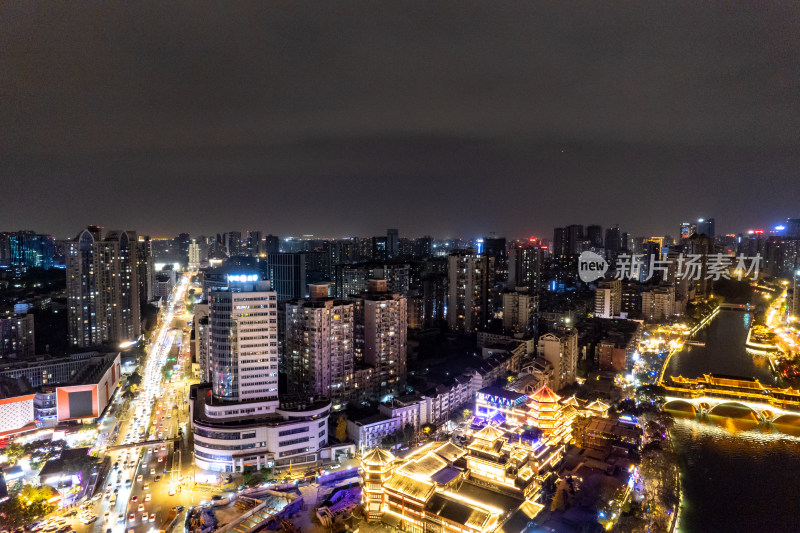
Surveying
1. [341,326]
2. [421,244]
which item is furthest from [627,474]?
[421,244]

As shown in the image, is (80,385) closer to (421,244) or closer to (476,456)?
(476,456)

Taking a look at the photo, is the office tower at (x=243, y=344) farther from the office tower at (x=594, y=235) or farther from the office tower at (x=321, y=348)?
the office tower at (x=594, y=235)

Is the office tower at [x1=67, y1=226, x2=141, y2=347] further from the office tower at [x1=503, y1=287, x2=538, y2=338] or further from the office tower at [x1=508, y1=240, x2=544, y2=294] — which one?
the office tower at [x1=508, y1=240, x2=544, y2=294]

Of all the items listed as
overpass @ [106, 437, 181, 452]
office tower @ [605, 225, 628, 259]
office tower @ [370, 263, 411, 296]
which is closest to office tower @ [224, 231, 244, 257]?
office tower @ [370, 263, 411, 296]

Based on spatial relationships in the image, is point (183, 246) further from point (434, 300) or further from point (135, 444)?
point (135, 444)

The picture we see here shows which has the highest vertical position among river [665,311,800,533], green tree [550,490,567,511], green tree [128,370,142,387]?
green tree [128,370,142,387]

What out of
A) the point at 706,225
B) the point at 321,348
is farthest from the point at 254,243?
the point at 706,225

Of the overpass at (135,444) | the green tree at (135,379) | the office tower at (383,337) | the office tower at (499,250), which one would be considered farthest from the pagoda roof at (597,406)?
the office tower at (499,250)
